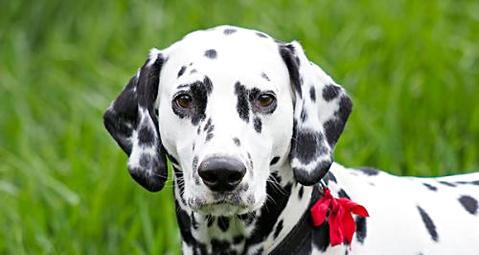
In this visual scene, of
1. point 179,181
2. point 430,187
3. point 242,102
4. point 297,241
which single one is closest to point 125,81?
point 430,187

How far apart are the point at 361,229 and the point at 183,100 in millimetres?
662

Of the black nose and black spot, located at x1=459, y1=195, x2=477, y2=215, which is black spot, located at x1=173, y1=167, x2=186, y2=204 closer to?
the black nose

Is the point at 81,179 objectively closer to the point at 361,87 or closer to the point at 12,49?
the point at 361,87

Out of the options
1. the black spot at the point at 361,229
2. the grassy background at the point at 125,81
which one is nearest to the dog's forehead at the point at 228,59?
the black spot at the point at 361,229

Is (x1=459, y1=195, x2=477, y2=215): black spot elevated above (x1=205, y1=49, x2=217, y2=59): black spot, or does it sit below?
below

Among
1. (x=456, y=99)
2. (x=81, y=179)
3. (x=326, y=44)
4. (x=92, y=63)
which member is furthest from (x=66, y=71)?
(x=456, y=99)

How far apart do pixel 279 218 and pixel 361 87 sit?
236cm

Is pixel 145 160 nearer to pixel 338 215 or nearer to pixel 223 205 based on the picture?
pixel 223 205

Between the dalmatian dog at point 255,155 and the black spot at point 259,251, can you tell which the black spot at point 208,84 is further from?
the black spot at point 259,251

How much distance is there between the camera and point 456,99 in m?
5.66

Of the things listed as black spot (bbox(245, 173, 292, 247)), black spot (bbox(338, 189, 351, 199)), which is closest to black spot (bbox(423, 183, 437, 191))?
black spot (bbox(338, 189, 351, 199))

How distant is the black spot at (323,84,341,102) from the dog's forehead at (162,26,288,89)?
14cm

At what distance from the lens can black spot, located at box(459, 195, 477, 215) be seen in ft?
12.5

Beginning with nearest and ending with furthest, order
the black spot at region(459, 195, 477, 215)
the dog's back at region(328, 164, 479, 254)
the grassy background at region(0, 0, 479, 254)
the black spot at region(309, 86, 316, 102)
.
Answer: the black spot at region(309, 86, 316, 102), the dog's back at region(328, 164, 479, 254), the black spot at region(459, 195, 477, 215), the grassy background at region(0, 0, 479, 254)
